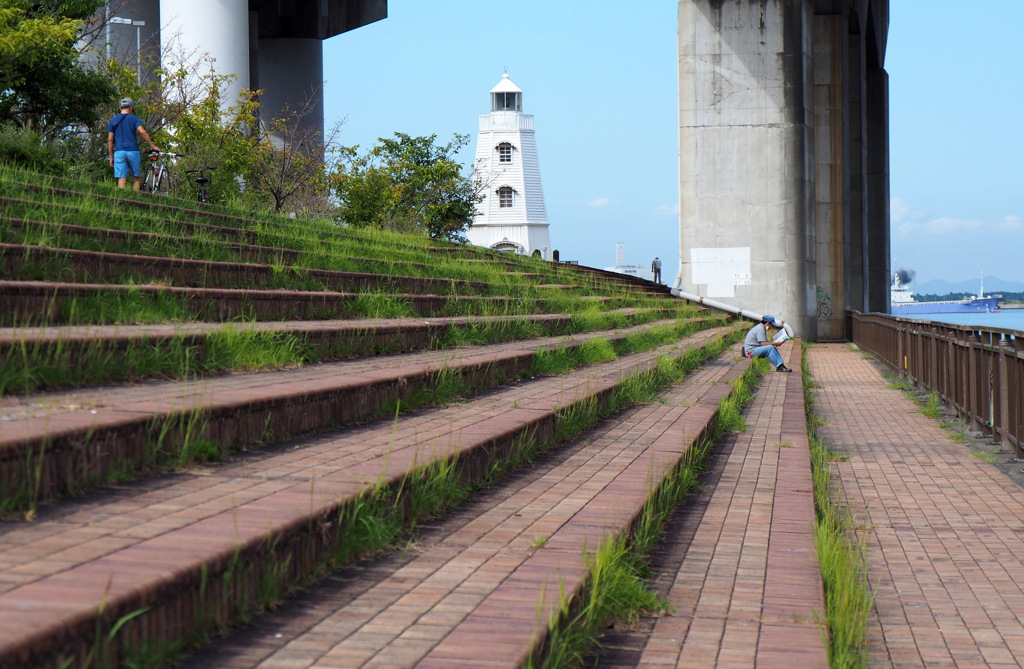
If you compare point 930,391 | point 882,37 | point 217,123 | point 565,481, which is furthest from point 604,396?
point 882,37

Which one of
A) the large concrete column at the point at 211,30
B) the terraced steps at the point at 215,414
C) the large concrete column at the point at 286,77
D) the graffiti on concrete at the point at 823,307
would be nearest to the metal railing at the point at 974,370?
the terraced steps at the point at 215,414

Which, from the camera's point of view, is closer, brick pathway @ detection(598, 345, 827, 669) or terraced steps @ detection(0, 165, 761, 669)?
terraced steps @ detection(0, 165, 761, 669)

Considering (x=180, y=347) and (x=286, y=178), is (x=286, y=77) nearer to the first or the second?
(x=286, y=178)

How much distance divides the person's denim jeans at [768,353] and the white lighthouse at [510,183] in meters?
77.7

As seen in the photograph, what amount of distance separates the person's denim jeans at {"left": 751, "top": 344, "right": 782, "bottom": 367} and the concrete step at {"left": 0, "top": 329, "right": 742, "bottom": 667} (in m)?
11.9

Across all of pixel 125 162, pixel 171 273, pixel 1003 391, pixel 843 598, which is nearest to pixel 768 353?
pixel 1003 391

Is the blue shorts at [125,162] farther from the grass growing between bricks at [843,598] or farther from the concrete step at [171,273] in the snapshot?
the grass growing between bricks at [843,598]

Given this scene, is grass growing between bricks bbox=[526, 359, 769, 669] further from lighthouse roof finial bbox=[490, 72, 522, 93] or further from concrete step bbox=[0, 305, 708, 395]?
lighthouse roof finial bbox=[490, 72, 522, 93]

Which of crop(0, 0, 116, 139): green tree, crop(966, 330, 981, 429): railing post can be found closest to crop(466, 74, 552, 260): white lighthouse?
crop(0, 0, 116, 139): green tree

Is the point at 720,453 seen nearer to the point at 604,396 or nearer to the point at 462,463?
the point at 604,396

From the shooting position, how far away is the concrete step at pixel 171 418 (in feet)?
10.9

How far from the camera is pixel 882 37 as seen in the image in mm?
55156

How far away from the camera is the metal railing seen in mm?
9219

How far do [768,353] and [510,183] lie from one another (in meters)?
79.8
